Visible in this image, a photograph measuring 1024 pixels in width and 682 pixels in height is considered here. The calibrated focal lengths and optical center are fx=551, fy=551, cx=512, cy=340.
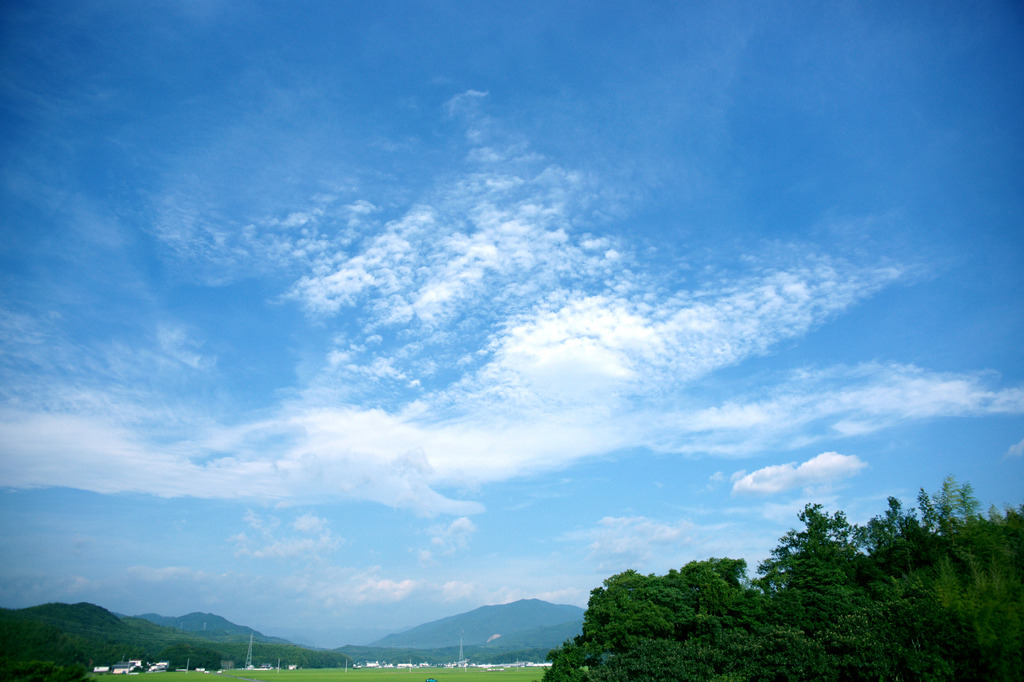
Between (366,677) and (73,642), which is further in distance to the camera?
(366,677)

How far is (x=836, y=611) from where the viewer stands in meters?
34.8

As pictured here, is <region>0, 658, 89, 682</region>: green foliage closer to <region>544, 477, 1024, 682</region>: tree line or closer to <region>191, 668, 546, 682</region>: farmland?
<region>544, 477, 1024, 682</region>: tree line

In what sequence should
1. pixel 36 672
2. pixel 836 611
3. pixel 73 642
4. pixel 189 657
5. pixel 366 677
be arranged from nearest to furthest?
1. pixel 36 672
2. pixel 836 611
3. pixel 73 642
4. pixel 366 677
5. pixel 189 657

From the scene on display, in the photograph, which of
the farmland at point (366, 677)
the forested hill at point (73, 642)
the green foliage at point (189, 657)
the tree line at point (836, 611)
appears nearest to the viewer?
the tree line at point (836, 611)

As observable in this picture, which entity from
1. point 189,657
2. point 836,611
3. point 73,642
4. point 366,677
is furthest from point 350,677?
point 836,611

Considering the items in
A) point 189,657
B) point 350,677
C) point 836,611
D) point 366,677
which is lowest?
point 366,677

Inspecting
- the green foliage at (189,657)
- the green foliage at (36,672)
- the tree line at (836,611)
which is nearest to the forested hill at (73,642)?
the green foliage at (189,657)

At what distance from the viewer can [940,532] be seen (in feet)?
135

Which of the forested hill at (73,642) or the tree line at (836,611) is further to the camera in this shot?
A: the forested hill at (73,642)

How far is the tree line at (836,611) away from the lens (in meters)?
21.4

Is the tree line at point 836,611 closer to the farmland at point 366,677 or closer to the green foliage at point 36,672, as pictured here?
the green foliage at point 36,672

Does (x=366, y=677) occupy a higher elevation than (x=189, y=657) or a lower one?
lower

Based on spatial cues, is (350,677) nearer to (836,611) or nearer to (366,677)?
(366,677)

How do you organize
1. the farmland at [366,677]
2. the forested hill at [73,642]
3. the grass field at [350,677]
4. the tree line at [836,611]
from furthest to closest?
the farmland at [366,677]
the grass field at [350,677]
the forested hill at [73,642]
the tree line at [836,611]
